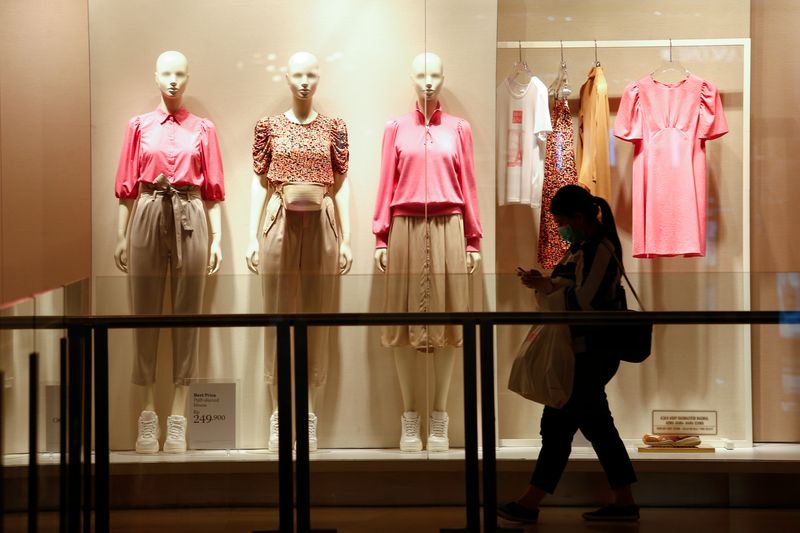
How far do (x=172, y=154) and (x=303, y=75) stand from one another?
645 mm

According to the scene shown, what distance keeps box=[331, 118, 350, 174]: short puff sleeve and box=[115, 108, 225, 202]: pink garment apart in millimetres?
488

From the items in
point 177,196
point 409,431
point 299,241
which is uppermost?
point 177,196

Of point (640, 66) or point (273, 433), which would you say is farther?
point (640, 66)

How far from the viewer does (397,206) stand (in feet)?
12.6

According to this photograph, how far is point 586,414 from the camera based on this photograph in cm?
279

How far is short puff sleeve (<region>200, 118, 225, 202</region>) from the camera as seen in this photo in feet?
12.5

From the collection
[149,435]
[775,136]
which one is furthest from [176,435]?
[775,136]

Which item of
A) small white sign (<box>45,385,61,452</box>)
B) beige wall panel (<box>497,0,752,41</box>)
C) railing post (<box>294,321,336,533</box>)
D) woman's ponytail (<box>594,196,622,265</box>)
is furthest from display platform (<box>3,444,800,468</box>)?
beige wall panel (<box>497,0,752,41</box>)

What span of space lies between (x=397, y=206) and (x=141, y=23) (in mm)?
1354

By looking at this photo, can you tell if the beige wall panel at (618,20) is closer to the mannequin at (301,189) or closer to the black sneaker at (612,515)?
the mannequin at (301,189)

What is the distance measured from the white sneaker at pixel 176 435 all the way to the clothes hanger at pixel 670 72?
2.40 metres

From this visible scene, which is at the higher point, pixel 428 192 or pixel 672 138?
pixel 672 138

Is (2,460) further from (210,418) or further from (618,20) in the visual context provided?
(618,20)

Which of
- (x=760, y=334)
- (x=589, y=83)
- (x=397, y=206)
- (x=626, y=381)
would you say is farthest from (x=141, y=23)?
(x=760, y=334)
